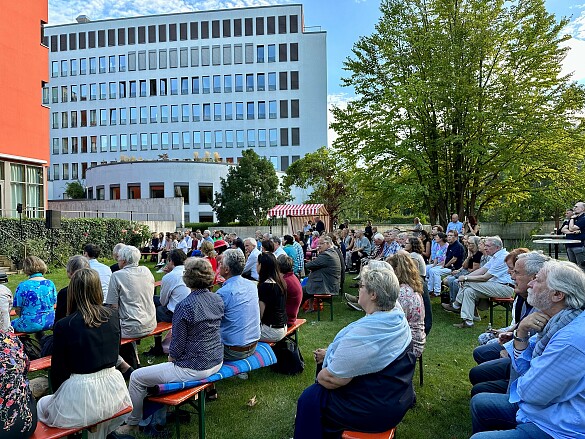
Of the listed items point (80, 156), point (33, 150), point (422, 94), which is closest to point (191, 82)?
point (80, 156)

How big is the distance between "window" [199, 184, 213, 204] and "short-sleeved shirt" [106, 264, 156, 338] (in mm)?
39382

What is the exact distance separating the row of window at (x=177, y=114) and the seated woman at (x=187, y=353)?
52.5 meters

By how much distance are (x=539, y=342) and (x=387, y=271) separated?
1.02 meters

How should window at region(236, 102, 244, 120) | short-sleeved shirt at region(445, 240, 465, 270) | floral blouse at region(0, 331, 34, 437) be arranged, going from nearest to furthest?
floral blouse at region(0, 331, 34, 437) → short-sleeved shirt at region(445, 240, 465, 270) → window at region(236, 102, 244, 120)

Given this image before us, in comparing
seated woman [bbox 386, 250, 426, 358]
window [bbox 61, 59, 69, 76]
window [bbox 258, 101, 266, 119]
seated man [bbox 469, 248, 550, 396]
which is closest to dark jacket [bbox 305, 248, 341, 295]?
seated woman [bbox 386, 250, 426, 358]

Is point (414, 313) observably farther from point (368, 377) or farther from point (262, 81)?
point (262, 81)

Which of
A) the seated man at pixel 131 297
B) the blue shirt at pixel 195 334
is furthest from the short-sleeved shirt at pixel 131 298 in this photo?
the blue shirt at pixel 195 334

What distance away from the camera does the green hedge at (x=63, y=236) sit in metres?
16.9

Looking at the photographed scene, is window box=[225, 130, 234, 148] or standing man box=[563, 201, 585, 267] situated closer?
A: standing man box=[563, 201, 585, 267]

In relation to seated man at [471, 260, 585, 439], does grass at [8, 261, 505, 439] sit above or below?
below

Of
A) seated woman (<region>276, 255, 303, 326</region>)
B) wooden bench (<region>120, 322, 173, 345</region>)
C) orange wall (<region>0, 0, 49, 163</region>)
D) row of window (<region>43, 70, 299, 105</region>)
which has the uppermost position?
row of window (<region>43, 70, 299, 105</region>)

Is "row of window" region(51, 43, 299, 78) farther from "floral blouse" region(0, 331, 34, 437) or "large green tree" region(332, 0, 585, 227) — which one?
"floral blouse" region(0, 331, 34, 437)

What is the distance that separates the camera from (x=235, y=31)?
178ft

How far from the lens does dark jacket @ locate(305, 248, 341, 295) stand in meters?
8.05
